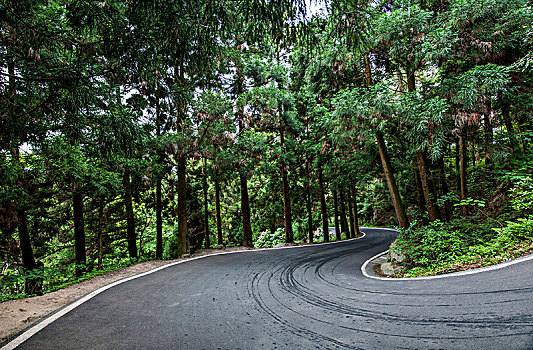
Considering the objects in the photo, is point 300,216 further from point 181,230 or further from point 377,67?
point 377,67

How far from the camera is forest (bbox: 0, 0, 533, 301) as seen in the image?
379cm

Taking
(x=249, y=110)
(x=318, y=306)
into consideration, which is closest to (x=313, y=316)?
(x=318, y=306)

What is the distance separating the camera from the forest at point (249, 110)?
12.4 ft

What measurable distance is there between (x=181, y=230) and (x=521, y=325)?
10.4 meters

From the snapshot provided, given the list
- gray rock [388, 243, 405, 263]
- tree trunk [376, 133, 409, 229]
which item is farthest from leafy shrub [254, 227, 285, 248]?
gray rock [388, 243, 405, 263]

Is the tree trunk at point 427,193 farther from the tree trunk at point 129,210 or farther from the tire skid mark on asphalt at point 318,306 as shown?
the tree trunk at point 129,210

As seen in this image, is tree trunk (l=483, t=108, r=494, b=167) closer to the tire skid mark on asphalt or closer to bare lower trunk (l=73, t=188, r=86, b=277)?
the tire skid mark on asphalt

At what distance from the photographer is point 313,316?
323 cm

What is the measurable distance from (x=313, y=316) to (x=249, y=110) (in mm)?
11089

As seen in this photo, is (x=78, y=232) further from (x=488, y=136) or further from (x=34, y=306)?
(x=488, y=136)

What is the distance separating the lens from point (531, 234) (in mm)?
5074

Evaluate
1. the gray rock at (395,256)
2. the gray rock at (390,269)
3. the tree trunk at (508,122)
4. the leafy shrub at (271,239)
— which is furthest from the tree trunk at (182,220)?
the tree trunk at (508,122)

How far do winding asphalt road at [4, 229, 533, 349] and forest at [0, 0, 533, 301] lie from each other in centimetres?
217

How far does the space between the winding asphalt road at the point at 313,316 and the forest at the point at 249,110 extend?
85.5 inches
